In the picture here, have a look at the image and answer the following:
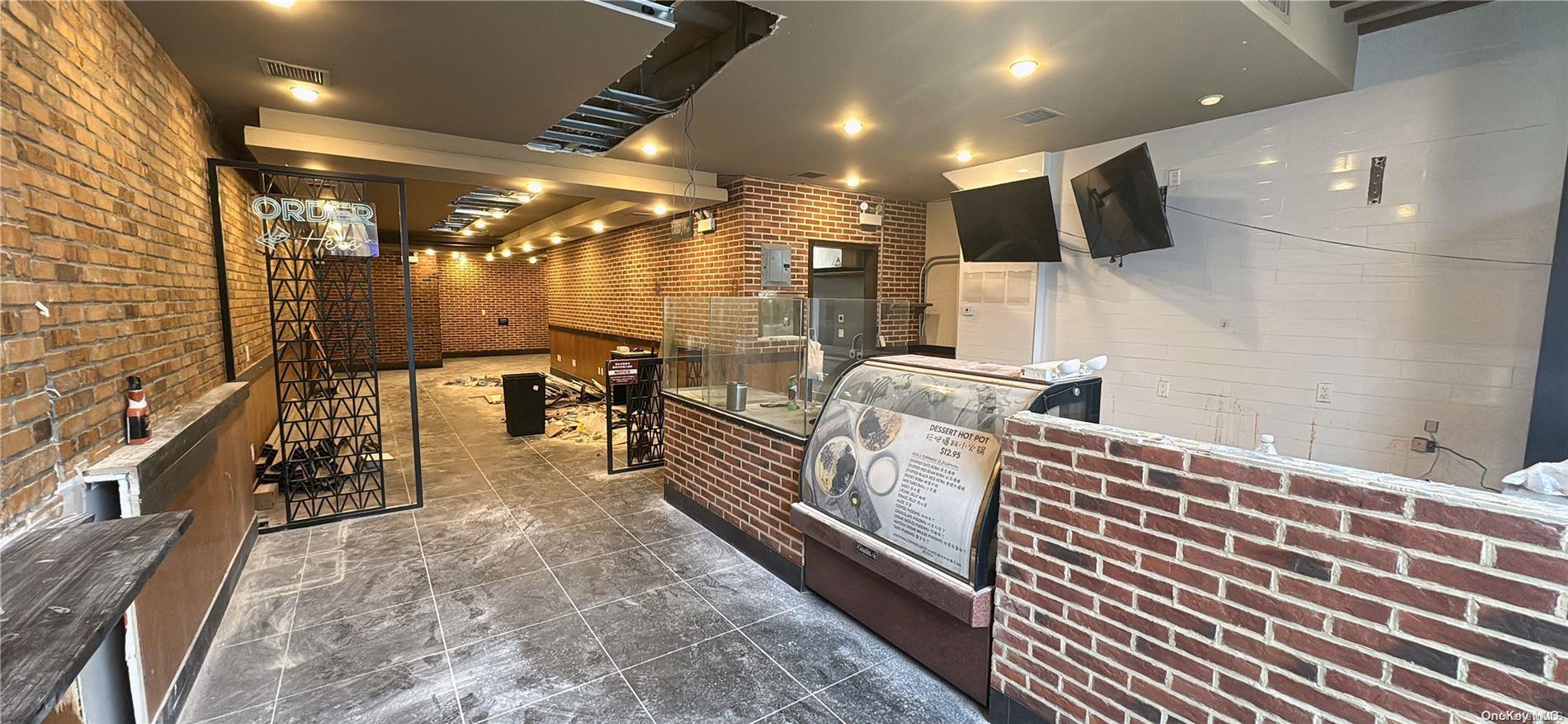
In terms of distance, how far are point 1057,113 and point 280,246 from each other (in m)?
4.99

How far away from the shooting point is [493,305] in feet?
46.2

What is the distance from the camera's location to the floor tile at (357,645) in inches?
87.0

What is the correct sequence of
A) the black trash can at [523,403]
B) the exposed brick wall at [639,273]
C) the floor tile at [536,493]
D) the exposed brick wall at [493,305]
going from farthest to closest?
1. the exposed brick wall at [493,305]
2. the black trash can at [523,403]
3. the exposed brick wall at [639,273]
4. the floor tile at [536,493]

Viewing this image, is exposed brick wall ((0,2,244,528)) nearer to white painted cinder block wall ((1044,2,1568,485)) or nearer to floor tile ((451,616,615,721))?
floor tile ((451,616,615,721))

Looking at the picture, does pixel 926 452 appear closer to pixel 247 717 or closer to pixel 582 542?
pixel 582 542

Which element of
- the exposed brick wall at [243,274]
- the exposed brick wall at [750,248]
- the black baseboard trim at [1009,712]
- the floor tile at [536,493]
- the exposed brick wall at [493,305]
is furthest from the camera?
the exposed brick wall at [493,305]

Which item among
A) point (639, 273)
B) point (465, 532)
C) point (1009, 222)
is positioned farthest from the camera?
point (639, 273)

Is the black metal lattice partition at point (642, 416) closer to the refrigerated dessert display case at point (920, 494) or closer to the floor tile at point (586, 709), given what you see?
the refrigerated dessert display case at point (920, 494)

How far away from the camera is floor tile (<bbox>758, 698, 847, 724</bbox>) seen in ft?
6.44

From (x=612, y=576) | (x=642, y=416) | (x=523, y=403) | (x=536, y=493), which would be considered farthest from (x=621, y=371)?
(x=612, y=576)

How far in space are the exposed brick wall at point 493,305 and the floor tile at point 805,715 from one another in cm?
1289

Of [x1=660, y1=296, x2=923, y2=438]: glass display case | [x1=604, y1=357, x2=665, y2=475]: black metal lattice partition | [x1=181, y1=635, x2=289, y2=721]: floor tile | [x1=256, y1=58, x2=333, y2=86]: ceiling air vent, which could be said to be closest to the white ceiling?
[x1=660, y1=296, x2=923, y2=438]: glass display case

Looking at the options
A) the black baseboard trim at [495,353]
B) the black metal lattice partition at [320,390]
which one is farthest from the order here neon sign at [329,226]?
the black baseboard trim at [495,353]

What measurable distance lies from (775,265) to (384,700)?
13.2ft
